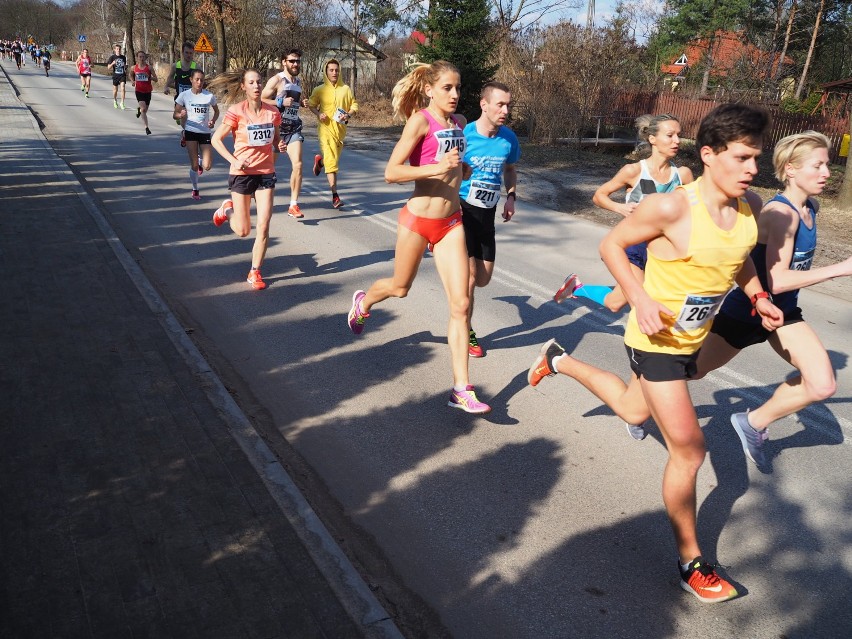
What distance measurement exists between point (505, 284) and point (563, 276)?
869mm

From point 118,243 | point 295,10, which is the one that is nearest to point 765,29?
point 295,10

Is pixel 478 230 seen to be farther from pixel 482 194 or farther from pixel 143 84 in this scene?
pixel 143 84

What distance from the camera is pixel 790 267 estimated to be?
412 centimetres

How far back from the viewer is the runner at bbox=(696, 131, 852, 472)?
4.01 meters

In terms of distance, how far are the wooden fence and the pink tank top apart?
21098mm

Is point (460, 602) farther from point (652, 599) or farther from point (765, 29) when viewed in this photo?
point (765, 29)

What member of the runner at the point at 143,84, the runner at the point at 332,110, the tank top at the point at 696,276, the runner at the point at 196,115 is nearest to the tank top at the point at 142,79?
the runner at the point at 143,84

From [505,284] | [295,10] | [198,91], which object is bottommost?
[505,284]

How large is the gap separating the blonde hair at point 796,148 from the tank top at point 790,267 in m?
0.16

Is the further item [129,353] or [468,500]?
[129,353]

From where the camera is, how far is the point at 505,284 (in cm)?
828

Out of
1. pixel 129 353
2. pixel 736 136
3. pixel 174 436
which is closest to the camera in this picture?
pixel 736 136

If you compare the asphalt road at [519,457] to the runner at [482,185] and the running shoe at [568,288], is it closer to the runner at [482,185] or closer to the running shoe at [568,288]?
the running shoe at [568,288]

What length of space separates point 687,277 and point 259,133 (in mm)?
5380
